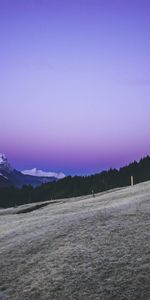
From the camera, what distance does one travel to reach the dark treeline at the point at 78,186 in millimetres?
162250

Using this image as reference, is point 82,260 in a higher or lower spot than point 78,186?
lower

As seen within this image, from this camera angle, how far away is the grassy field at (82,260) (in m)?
19.8

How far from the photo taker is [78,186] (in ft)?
554

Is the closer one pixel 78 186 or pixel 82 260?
pixel 82 260

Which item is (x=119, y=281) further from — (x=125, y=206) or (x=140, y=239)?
(x=125, y=206)

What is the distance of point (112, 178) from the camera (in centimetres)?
16862

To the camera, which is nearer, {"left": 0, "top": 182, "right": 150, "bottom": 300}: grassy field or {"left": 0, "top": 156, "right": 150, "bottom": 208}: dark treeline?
{"left": 0, "top": 182, "right": 150, "bottom": 300}: grassy field

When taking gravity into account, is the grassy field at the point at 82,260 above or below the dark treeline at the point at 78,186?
below

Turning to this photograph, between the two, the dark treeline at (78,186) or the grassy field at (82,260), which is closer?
the grassy field at (82,260)

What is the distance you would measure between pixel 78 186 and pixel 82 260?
145 metres

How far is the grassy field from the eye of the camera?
64.9 feet

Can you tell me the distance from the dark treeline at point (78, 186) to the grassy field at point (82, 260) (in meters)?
121

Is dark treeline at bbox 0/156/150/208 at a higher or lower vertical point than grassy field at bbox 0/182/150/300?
higher

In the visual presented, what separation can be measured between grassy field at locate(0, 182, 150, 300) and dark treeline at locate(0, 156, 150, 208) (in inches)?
4772
